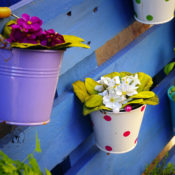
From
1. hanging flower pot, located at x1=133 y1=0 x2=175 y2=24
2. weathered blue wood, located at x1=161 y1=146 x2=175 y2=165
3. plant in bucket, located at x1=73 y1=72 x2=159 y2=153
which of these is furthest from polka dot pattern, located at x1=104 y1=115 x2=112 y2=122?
weathered blue wood, located at x1=161 y1=146 x2=175 y2=165

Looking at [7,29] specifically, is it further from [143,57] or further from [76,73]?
[143,57]

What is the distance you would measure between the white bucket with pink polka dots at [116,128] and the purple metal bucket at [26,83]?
44 centimetres

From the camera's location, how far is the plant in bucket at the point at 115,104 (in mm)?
1665

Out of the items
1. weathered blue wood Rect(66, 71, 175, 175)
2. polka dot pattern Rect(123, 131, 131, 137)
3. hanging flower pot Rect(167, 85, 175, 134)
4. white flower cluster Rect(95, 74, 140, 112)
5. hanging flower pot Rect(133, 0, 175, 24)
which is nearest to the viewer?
white flower cluster Rect(95, 74, 140, 112)

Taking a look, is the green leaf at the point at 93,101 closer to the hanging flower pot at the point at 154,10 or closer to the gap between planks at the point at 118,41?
the hanging flower pot at the point at 154,10

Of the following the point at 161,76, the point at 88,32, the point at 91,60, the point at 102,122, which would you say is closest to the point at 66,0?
the point at 88,32

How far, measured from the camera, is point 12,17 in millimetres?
1337

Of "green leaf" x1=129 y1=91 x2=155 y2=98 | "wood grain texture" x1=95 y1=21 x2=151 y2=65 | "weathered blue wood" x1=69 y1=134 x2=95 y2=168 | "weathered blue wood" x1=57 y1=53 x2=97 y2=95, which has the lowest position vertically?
"weathered blue wood" x1=69 y1=134 x2=95 y2=168

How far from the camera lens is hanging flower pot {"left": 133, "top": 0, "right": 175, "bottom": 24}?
186 cm

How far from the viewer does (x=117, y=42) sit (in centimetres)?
253

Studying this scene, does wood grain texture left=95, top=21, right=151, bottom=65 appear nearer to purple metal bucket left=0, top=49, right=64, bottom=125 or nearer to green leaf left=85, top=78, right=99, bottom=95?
green leaf left=85, top=78, right=99, bottom=95

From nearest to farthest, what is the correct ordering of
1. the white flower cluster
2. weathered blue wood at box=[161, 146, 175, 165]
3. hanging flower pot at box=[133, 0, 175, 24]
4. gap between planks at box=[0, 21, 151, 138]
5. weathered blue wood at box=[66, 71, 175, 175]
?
the white flower cluster < hanging flower pot at box=[133, 0, 175, 24] < weathered blue wood at box=[66, 71, 175, 175] < gap between planks at box=[0, 21, 151, 138] < weathered blue wood at box=[161, 146, 175, 165]

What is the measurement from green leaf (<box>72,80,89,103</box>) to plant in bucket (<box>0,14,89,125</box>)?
1.27ft

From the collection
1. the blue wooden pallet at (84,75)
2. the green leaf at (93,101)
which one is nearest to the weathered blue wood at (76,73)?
the blue wooden pallet at (84,75)
